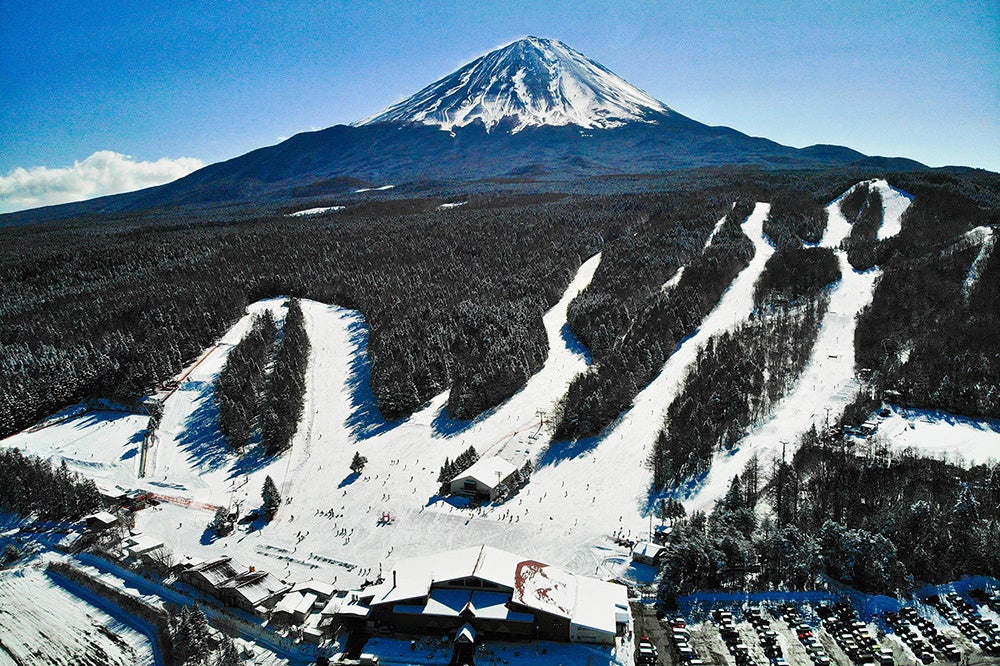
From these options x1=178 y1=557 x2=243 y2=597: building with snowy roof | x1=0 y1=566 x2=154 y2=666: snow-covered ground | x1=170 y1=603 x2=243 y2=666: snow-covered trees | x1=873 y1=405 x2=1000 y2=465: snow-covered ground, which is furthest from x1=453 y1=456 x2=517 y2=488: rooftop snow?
x1=873 y1=405 x2=1000 y2=465: snow-covered ground

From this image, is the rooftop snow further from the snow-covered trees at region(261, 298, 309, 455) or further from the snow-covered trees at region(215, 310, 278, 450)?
the snow-covered trees at region(215, 310, 278, 450)

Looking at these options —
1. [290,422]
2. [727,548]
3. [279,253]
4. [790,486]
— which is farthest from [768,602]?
[279,253]

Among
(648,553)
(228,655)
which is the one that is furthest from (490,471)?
(228,655)

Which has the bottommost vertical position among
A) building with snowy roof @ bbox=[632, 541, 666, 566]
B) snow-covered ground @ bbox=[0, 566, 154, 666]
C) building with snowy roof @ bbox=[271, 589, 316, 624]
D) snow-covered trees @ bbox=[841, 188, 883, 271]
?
snow-covered ground @ bbox=[0, 566, 154, 666]

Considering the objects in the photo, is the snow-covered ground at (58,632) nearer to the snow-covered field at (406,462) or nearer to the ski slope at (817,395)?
the snow-covered field at (406,462)

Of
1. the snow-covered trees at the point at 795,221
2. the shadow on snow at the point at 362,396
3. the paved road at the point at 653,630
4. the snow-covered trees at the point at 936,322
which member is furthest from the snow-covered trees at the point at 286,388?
the snow-covered trees at the point at 795,221

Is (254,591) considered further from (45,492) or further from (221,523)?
(45,492)

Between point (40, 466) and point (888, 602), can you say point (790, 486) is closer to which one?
point (888, 602)
